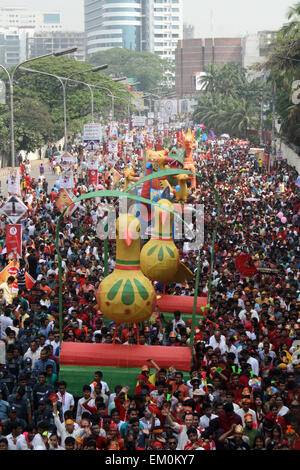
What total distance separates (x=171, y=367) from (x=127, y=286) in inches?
49.9

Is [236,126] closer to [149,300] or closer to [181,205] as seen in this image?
[181,205]

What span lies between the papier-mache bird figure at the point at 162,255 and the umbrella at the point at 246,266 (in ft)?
4.17

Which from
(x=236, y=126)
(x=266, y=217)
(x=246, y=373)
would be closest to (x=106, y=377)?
(x=246, y=373)

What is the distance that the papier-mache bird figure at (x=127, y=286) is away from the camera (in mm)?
11297

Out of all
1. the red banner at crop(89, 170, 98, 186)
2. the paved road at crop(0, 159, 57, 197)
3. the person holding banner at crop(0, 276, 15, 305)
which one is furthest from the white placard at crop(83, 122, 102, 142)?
the person holding banner at crop(0, 276, 15, 305)

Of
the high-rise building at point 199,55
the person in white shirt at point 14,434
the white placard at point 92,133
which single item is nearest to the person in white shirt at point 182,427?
the person in white shirt at point 14,434

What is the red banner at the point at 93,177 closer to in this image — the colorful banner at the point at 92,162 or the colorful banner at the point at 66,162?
the colorful banner at the point at 92,162

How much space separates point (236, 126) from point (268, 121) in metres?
4.53

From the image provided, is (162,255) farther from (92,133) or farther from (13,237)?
(92,133)

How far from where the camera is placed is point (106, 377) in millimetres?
11273

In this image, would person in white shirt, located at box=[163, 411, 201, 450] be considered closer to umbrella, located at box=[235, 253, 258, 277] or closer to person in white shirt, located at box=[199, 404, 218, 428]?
person in white shirt, located at box=[199, 404, 218, 428]

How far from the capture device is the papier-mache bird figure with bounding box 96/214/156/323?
11297 millimetres

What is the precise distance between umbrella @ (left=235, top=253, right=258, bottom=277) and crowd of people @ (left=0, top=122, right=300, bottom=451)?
0.25 meters

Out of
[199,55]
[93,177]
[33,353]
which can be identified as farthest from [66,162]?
[199,55]
